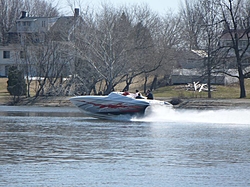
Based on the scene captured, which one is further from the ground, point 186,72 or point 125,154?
point 186,72

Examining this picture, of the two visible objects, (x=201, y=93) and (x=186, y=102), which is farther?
(x=201, y=93)

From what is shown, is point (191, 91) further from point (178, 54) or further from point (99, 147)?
point (99, 147)

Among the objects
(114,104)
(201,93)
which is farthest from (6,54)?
(114,104)

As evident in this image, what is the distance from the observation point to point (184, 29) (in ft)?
255

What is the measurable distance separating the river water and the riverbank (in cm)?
1813

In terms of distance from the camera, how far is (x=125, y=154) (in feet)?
79.6

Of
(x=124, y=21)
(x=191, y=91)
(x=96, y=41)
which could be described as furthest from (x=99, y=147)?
(x=191, y=91)

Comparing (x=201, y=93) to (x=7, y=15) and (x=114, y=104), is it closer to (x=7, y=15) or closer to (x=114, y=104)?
(x=114, y=104)

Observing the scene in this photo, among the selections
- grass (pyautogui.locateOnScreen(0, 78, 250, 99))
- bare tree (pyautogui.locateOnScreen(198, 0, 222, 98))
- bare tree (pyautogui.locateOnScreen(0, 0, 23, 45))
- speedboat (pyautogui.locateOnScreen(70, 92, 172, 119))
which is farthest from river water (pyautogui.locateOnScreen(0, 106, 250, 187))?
bare tree (pyautogui.locateOnScreen(0, 0, 23, 45))

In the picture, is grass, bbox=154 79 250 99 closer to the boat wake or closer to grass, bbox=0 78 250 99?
grass, bbox=0 78 250 99

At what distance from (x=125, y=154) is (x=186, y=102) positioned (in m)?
35.5

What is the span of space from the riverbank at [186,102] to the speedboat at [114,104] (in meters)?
18.0

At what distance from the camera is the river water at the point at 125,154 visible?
62.8 feet

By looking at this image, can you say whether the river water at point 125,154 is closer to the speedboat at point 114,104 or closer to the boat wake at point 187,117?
the boat wake at point 187,117
